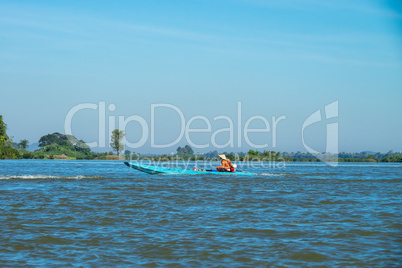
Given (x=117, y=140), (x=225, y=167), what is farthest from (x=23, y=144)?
(x=225, y=167)

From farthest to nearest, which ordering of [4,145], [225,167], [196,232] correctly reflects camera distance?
[4,145], [225,167], [196,232]

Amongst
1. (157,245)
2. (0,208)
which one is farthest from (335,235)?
(0,208)

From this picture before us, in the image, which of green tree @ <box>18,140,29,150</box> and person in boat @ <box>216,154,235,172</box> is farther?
green tree @ <box>18,140,29,150</box>

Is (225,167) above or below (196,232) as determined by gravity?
above

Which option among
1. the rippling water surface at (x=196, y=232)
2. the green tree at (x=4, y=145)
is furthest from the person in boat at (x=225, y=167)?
the green tree at (x=4, y=145)

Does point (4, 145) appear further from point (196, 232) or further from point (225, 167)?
point (196, 232)

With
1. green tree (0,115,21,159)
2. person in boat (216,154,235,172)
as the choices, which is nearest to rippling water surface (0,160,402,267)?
person in boat (216,154,235,172)

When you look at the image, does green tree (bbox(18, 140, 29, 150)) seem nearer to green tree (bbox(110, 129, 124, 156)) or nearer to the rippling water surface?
green tree (bbox(110, 129, 124, 156))

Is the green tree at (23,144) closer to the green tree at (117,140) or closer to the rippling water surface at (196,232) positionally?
the green tree at (117,140)

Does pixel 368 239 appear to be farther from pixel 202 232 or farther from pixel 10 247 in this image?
pixel 10 247

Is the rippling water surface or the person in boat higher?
the person in boat

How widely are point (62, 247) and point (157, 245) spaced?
6.10 feet

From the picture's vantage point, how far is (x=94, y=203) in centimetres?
1548

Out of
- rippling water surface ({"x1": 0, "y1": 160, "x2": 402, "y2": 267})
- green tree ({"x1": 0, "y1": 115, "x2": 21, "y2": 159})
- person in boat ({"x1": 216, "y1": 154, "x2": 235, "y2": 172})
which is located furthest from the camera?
green tree ({"x1": 0, "y1": 115, "x2": 21, "y2": 159})
